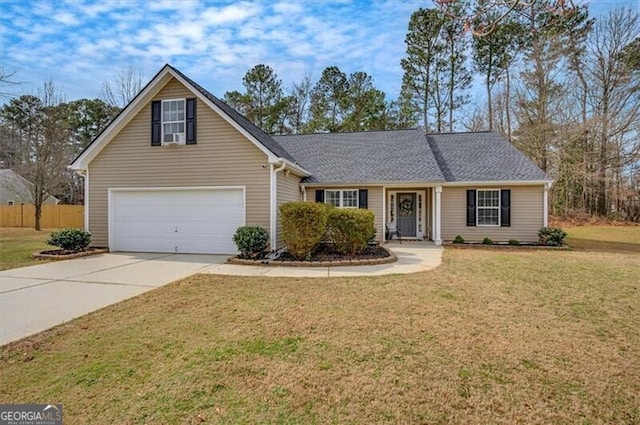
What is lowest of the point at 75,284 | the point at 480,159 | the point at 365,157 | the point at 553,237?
the point at 75,284

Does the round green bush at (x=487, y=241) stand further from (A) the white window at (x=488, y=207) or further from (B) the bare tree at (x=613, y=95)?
(B) the bare tree at (x=613, y=95)

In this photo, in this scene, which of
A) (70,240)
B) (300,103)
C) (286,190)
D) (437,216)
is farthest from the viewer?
(300,103)

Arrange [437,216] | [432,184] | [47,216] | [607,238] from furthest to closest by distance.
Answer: [47,216], [607,238], [437,216], [432,184]

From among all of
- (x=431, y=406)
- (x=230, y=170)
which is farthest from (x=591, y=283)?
(x=230, y=170)

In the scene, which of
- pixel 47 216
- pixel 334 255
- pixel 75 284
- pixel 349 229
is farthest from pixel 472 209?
pixel 47 216

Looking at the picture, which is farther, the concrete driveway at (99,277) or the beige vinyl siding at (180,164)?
the beige vinyl siding at (180,164)

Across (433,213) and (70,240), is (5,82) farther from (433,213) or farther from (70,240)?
(433,213)

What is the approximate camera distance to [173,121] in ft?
36.6

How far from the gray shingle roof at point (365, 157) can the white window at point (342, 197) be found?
557 millimetres

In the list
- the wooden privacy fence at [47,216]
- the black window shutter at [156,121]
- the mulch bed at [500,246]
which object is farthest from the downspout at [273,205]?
the wooden privacy fence at [47,216]

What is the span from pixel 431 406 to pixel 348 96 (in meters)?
26.8

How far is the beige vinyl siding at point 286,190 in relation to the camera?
1103 centimetres

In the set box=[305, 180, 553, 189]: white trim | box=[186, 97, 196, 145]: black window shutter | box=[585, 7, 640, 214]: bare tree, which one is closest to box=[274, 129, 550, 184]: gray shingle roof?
box=[305, 180, 553, 189]: white trim

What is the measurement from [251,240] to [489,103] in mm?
24720
